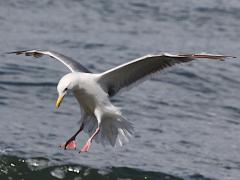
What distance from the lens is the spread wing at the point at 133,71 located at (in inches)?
333

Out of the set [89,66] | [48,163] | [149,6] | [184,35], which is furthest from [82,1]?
[48,163]

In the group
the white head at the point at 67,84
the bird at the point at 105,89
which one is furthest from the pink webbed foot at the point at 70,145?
the white head at the point at 67,84

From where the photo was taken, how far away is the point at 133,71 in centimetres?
871

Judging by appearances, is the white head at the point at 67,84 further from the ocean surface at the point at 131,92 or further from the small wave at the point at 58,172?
the small wave at the point at 58,172

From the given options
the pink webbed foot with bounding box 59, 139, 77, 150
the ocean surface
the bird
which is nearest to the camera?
the bird

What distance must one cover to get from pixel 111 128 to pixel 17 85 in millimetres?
3572

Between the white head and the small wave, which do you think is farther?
the small wave

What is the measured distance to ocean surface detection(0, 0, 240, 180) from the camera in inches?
384

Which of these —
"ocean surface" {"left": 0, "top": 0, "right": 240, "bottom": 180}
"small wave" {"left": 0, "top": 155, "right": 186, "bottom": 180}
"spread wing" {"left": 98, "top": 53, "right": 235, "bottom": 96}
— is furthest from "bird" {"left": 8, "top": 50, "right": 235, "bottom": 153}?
→ "small wave" {"left": 0, "top": 155, "right": 186, "bottom": 180}

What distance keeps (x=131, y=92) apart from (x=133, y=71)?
3733 mm

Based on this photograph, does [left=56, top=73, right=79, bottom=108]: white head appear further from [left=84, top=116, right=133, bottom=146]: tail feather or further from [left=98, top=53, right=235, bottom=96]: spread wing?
[left=84, top=116, right=133, bottom=146]: tail feather

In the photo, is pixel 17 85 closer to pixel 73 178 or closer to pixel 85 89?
pixel 73 178

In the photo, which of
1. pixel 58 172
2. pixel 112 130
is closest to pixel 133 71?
pixel 112 130

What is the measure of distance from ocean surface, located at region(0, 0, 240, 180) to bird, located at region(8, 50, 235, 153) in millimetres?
284
